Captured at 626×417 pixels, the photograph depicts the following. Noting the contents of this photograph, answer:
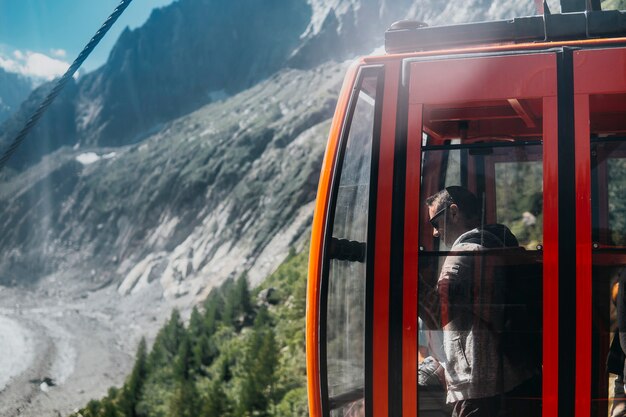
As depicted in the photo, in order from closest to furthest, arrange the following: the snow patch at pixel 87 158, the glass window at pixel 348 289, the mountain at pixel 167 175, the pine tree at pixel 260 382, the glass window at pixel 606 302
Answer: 1. the glass window at pixel 606 302
2. the glass window at pixel 348 289
3. the pine tree at pixel 260 382
4. the mountain at pixel 167 175
5. the snow patch at pixel 87 158

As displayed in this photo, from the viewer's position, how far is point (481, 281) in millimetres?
3402

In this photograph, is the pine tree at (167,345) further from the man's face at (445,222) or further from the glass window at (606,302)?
the glass window at (606,302)

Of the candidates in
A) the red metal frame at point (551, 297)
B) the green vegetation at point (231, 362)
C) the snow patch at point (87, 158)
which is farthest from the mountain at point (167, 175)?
the red metal frame at point (551, 297)

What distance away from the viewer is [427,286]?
346 cm

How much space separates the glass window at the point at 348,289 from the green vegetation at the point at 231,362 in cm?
3312

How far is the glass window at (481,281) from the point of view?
3355 millimetres

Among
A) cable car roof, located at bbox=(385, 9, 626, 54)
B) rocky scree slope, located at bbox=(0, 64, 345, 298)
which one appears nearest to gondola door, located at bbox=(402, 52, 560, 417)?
cable car roof, located at bbox=(385, 9, 626, 54)

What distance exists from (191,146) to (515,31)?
371 feet

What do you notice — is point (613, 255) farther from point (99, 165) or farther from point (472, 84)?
point (99, 165)

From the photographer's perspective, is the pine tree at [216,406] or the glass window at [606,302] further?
the pine tree at [216,406]

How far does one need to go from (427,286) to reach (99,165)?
130m

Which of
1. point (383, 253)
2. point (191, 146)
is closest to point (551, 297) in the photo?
point (383, 253)

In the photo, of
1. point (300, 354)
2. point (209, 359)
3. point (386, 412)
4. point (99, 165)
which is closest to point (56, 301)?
point (99, 165)

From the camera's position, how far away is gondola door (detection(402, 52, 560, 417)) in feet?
11.0
